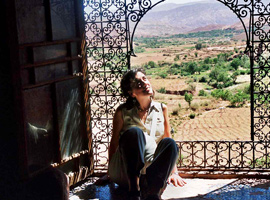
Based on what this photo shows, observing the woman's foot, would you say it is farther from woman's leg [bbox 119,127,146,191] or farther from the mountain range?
the mountain range

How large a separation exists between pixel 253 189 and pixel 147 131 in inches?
49.4

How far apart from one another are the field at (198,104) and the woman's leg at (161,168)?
1194 centimetres

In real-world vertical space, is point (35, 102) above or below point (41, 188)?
above

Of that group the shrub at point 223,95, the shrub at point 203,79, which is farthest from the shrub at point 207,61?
the shrub at point 223,95

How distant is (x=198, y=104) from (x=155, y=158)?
60.8 ft

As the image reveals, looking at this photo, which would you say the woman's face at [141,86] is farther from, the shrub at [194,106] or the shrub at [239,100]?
the shrub at [194,106]

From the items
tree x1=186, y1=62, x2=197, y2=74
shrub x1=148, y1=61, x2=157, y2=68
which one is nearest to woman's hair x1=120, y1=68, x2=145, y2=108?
tree x1=186, y1=62, x2=197, y2=74

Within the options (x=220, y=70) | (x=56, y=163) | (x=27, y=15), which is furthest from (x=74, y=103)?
(x=220, y=70)

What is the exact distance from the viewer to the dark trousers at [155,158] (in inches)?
124

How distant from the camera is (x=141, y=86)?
3.61 metres

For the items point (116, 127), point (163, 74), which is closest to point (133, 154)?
point (116, 127)

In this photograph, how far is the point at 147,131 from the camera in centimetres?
374

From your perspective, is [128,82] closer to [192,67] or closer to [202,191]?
[202,191]

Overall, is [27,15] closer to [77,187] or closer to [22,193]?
[22,193]
